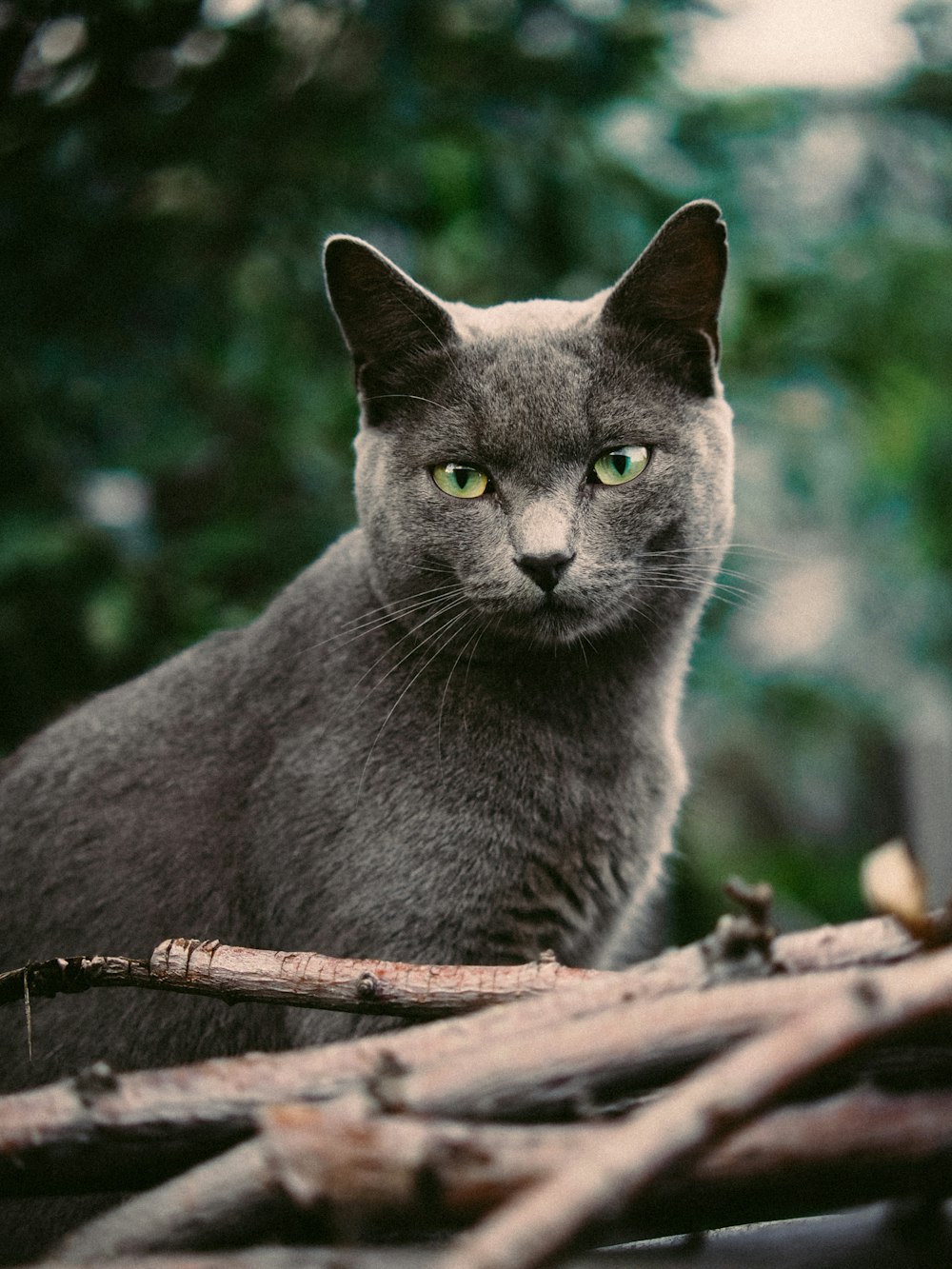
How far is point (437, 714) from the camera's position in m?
1.54

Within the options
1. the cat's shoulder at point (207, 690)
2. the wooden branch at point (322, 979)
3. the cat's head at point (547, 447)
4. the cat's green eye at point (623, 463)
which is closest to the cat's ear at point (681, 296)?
the cat's head at point (547, 447)

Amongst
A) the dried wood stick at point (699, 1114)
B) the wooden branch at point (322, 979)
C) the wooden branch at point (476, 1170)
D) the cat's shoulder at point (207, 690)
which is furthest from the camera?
the cat's shoulder at point (207, 690)

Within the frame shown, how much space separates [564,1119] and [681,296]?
41.6 inches

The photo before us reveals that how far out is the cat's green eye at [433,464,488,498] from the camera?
147 centimetres

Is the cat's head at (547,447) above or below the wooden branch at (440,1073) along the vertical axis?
above

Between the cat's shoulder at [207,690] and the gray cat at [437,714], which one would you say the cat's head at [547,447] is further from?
the cat's shoulder at [207,690]

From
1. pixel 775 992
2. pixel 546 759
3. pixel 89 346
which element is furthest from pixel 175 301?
pixel 775 992

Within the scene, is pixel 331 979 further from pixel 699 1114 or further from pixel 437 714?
pixel 437 714

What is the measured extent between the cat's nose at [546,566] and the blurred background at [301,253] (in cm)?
77

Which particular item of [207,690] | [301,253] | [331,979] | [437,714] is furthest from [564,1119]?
[301,253]

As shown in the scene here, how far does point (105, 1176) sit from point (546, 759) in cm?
80

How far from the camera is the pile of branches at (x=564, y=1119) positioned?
655mm

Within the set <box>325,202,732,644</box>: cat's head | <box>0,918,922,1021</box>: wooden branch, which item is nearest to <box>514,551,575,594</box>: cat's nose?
<box>325,202,732,644</box>: cat's head

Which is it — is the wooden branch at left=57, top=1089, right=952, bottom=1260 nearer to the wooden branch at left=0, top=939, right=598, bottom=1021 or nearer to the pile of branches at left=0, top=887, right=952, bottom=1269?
the pile of branches at left=0, top=887, right=952, bottom=1269
